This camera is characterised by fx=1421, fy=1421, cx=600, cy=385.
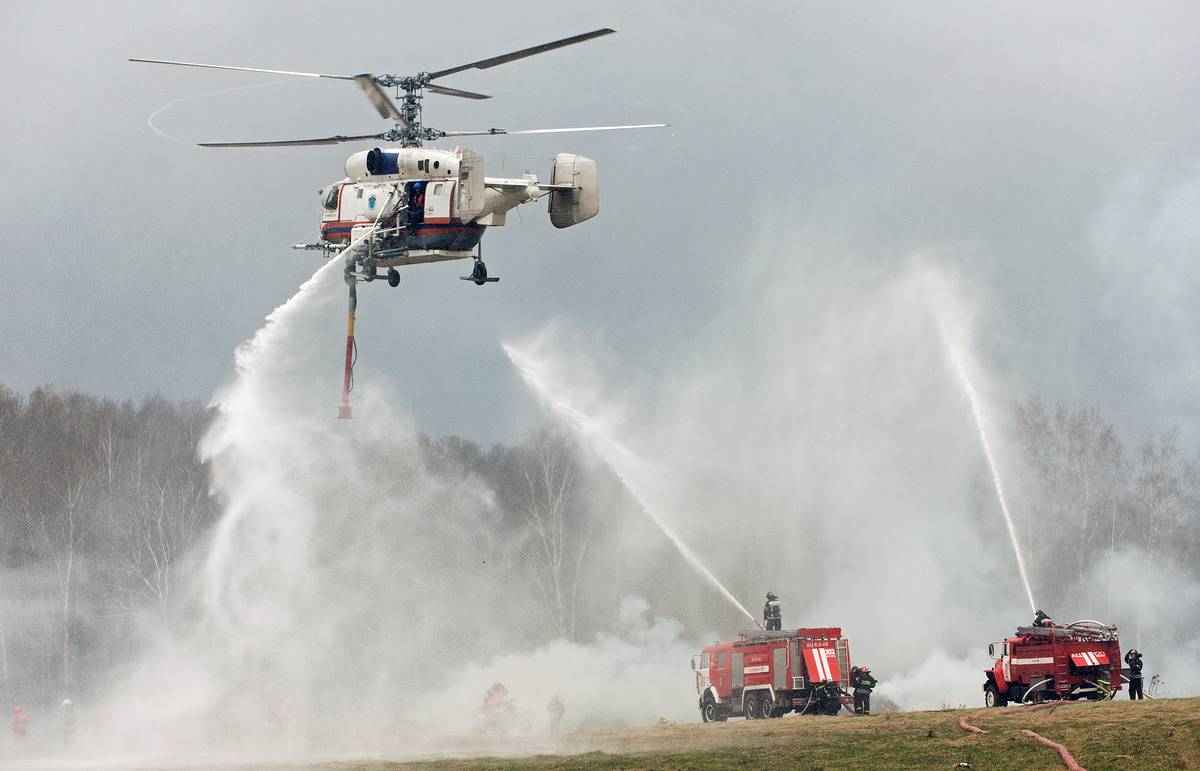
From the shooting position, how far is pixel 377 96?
40875 mm

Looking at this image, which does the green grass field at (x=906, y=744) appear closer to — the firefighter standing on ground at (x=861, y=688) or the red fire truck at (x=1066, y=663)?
the red fire truck at (x=1066, y=663)

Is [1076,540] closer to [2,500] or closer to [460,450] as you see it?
[460,450]

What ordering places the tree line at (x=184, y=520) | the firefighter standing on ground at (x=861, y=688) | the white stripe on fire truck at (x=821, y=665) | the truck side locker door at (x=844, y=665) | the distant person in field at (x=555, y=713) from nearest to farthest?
the firefighter standing on ground at (x=861, y=688) → the white stripe on fire truck at (x=821, y=665) → the truck side locker door at (x=844, y=665) → the distant person in field at (x=555, y=713) → the tree line at (x=184, y=520)

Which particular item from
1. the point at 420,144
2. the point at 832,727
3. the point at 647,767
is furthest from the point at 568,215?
the point at 647,767

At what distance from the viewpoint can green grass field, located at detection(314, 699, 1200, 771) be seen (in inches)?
1053

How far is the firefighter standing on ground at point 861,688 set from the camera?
133 feet

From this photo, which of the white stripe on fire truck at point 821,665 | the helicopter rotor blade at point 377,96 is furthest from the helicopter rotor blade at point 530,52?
the white stripe on fire truck at point 821,665

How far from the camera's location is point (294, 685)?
4612cm

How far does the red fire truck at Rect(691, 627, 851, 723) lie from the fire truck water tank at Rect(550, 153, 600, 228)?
15.0 m

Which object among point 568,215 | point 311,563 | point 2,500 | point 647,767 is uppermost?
point 568,215

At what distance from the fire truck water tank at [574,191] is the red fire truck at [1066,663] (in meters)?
19.7

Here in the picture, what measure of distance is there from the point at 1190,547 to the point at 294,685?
5283 centimetres

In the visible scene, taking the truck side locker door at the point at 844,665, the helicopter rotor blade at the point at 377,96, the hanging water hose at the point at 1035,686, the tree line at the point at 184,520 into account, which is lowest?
the hanging water hose at the point at 1035,686

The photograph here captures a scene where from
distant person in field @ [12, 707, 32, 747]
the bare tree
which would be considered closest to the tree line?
the bare tree
